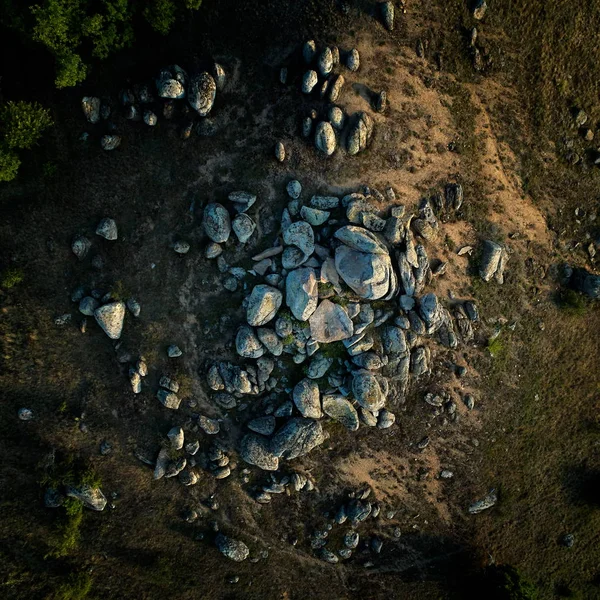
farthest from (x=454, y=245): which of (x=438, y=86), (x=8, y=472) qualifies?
(x=8, y=472)

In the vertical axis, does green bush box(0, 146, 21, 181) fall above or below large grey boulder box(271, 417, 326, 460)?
above

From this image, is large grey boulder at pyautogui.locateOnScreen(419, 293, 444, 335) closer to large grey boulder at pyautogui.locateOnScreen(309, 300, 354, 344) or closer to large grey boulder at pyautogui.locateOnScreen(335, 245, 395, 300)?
large grey boulder at pyautogui.locateOnScreen(335, 245, 395, 300)

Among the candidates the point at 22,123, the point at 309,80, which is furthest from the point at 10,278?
the point at 309,80

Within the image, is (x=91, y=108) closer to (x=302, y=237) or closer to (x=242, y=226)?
(x=242, y=226)

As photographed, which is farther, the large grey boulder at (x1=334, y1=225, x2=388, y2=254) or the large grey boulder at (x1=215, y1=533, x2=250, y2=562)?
the large grey boulder at (x1=215, y1=533, x2=250, y2=562)

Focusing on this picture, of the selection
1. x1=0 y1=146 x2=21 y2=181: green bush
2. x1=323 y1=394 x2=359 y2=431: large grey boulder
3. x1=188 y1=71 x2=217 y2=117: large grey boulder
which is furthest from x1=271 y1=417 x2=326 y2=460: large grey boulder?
x1=0 y1=146 x2=21 y2=181: green bush

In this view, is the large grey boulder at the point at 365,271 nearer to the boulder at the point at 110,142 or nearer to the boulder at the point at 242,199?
the boulder at the point at 242,199
